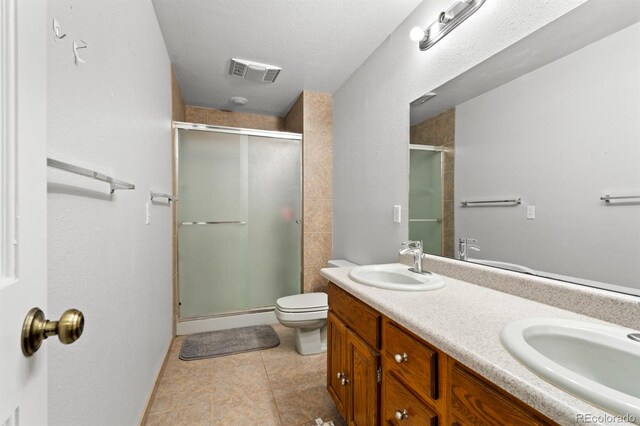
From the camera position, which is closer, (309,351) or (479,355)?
(479,355)

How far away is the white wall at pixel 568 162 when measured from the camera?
844 millimetres

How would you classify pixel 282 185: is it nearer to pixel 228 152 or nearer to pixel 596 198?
pixel 228 152

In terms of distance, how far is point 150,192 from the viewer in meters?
1.68

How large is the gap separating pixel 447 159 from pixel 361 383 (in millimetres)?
1197

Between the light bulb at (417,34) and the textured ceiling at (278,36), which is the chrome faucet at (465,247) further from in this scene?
the textured ceiling at (278,36)

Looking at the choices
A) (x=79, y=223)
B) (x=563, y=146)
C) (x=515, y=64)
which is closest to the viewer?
(x=79, y=223)

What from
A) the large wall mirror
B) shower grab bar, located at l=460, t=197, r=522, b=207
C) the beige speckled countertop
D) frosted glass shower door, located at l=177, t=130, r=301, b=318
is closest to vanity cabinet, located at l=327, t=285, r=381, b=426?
the beige speckled countertop

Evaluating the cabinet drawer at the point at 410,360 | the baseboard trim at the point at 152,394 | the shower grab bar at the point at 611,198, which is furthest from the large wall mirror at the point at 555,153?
the baseboard trim at the point at 152,394

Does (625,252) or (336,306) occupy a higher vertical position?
(625,252)

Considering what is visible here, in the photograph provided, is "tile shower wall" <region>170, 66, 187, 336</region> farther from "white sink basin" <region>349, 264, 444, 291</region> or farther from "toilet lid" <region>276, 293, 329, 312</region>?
"white sink basin" <region>349, 264, 444, 291</region>

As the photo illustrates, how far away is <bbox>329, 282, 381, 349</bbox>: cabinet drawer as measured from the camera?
1.12 m

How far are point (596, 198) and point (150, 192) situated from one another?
6.81 ft

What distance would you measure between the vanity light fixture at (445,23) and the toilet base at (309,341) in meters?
2.13

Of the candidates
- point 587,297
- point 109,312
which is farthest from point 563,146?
point 109,312
